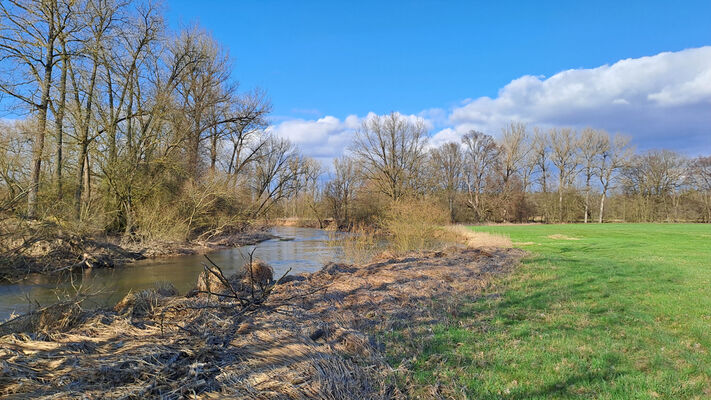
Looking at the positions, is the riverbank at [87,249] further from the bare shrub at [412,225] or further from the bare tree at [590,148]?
the bare tree at [590,148]

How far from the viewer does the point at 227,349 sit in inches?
157

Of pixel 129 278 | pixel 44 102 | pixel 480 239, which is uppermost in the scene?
pixel 44 102

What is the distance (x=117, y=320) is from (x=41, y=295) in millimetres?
6218

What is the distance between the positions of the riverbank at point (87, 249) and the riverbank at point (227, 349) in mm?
2104

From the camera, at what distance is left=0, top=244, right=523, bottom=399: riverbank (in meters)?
3.22

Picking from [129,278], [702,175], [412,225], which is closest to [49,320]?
[129,278]

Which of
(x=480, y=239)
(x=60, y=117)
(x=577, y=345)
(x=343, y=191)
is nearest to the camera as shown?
(x=577, y=345)

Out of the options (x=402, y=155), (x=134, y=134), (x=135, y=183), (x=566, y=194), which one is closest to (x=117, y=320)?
(x=135, y=183)

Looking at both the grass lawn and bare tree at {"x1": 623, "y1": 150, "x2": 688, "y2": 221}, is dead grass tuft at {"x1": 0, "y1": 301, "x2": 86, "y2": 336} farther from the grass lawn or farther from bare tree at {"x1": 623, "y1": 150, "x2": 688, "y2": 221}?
bare tree at {"x1": 623, "y1": 150, "x2": 688, "y2": 221}

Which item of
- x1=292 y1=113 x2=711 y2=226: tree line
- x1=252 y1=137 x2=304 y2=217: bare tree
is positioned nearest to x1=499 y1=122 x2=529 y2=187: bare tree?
x1=292 y1=113 x2=711 y2=226: tree line

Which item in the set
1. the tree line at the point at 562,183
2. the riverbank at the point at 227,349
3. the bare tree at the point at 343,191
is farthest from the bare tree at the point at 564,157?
the riverbank at the point at 227,349

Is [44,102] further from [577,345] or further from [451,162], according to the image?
[451,162]

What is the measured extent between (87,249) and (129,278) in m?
1.67

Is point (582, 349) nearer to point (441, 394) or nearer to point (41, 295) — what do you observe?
point (441, 394)
